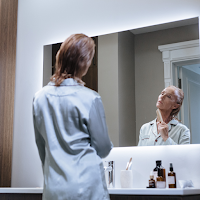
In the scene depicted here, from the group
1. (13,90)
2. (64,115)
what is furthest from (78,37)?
(13,90)

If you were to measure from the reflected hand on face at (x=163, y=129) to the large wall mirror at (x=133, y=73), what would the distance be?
0.23 feet

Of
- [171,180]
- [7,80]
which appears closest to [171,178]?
[171,180]

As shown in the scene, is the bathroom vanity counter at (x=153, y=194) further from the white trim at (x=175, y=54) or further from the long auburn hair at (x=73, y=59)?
the white trim at (x=175, y=54)

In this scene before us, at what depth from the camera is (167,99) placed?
6.66ft

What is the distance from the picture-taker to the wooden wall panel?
2.46 metres

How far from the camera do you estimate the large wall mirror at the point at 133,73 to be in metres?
2.07

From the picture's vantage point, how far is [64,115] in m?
1.22

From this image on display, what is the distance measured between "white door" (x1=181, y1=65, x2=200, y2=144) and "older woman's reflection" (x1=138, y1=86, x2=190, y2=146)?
31 millimetres

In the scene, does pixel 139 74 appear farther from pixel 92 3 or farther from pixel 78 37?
pixel 78 37

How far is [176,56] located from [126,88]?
15.1 inches

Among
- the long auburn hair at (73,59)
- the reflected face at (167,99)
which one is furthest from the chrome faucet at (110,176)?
the long auburn hair at (73,59)

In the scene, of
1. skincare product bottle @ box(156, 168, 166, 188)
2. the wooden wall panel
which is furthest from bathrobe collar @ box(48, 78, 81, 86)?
the wooden wall panel

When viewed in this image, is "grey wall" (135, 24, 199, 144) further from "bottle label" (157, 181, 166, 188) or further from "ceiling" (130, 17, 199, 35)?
"bottle label" (157, 181, 166, 188)

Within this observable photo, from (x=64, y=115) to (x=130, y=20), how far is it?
125cm
